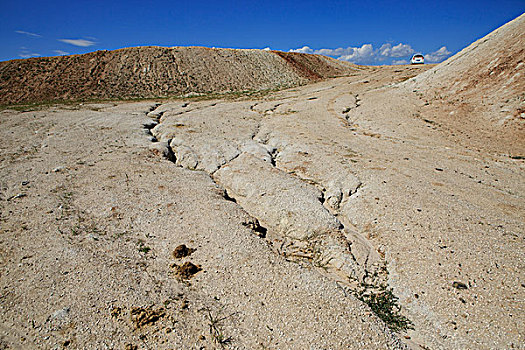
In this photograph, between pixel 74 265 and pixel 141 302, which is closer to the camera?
pixel 141 302

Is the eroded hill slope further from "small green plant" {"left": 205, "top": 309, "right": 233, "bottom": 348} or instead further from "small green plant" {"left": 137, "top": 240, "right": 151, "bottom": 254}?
"small green plant" {"left": 137, "top": 240, "right": 151, "bottom": 254}

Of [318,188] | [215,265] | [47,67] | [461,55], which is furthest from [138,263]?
[47,67]

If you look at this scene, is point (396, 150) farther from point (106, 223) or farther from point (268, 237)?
point (106, 223)

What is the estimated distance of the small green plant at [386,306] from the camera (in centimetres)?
654

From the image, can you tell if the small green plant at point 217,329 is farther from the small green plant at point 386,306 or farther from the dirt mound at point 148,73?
Answer: the dirt mound at point 148,73

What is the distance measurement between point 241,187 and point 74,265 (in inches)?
275

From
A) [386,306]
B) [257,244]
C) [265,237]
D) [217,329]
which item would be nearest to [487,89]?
[386,306]

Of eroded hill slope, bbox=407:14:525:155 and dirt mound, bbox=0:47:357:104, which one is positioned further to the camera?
dirt mound, bbox=0:47:357:104

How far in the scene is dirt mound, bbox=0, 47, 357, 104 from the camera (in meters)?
46.2

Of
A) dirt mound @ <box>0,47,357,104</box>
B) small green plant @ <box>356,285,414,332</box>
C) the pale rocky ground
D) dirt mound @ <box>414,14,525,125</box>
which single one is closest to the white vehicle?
dirt mound @ <box>0,47,357,104</box>

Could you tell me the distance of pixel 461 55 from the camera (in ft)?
92.9

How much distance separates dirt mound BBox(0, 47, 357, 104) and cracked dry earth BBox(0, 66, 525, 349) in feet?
115

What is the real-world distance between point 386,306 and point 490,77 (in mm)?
24379

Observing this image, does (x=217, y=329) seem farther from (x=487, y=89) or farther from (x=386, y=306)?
(x=487, y=89)
